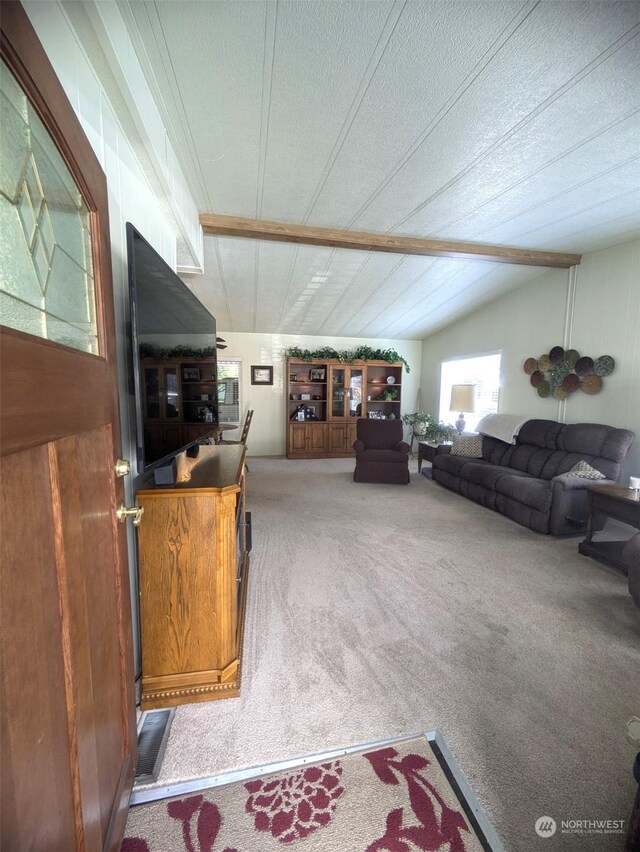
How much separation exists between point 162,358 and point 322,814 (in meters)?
1.58

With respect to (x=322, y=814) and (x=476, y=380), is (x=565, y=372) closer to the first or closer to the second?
(x=476, y=380)

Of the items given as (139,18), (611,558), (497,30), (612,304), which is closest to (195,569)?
(139,18)

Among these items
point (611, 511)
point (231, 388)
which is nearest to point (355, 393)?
point (231, 388)

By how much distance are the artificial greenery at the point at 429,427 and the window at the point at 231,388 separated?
3197 millimetres

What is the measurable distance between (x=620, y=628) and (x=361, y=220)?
3.44 metres

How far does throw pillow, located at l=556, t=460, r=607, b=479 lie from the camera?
9.94 feet

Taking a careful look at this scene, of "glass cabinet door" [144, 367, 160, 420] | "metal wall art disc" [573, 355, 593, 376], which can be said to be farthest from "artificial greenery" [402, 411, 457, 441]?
"glass cabinet door" [144, 367, 160, 420]

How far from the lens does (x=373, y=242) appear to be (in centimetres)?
335

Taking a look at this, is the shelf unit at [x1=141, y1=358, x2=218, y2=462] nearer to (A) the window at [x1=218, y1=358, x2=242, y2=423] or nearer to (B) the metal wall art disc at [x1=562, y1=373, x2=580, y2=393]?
(B) the metal wall art disc at [x1=562, y1=373, x2=580, y2=393]

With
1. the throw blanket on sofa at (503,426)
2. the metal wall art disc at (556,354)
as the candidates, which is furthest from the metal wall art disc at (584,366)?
the throw blanket on sofa at (503,426)

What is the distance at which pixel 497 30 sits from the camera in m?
1.41

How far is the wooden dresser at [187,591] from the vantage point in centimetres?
135

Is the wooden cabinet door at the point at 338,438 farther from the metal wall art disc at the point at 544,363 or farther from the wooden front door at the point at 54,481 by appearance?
the wooden front door at the point at 54,481

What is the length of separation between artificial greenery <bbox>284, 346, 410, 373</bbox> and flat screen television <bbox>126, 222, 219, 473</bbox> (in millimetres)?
4251
